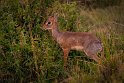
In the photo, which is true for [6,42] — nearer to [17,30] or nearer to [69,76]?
[17,30]

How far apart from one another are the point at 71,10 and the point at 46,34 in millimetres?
907

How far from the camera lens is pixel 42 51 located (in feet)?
28.3

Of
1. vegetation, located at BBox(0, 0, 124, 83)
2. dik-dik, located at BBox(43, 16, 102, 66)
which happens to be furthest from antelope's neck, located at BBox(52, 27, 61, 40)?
vegetation, located at BBox(0, 0, 124, 83)

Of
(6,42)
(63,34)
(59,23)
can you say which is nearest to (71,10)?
(59,23)

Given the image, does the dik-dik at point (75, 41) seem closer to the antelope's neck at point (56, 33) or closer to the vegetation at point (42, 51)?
the antelope's neck at point (56, 33)

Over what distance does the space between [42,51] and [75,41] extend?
69cm

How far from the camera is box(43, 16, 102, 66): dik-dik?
859 cm

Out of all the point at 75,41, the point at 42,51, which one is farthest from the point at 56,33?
the point at 42,51

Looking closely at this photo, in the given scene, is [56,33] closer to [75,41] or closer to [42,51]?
[75,41]

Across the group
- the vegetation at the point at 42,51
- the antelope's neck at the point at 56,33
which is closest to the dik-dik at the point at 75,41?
the antelope's neck at the point at 56,33

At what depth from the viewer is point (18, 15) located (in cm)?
948

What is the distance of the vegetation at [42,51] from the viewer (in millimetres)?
7859

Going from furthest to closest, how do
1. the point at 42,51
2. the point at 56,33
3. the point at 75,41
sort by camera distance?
the point at 56,33, the point at 75,41, the point at 42,51

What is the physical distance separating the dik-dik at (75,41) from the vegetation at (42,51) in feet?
0.45
